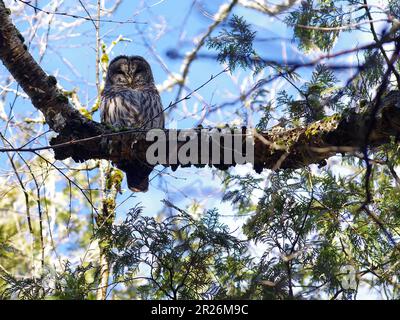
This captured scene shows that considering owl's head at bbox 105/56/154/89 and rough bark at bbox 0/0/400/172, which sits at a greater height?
owl's head at bbox 105/56/154/89

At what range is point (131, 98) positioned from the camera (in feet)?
19.2

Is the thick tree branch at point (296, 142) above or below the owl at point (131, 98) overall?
below

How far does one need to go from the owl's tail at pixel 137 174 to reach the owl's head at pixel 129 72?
5.69 ft

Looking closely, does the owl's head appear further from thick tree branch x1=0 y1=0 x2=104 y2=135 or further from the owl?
thick tree branch x1=0 y1=0 x2=104 y2=135

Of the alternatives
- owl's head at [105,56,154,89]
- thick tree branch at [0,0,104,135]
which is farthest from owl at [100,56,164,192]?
thick tree branch at [0,0,104,135]

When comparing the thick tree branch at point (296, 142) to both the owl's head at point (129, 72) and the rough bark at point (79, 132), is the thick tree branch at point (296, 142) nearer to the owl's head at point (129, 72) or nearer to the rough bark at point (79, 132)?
the rough bark at point (79, 132)

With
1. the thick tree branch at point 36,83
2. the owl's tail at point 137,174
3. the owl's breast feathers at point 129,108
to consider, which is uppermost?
the owl's breast feathers at point 129,108

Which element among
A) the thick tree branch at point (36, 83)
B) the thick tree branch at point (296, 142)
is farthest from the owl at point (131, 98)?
the thick tree branch at point (36, 83)

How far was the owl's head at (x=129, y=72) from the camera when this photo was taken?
6281 mm

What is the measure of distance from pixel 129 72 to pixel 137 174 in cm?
201

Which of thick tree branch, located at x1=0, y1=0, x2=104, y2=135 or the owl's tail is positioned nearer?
thick tree branch, located at x1=0, y1=0, x2=104, y2=135

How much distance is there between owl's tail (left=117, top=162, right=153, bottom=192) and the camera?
4.25 metres

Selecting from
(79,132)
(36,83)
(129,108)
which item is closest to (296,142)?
(79,132)
